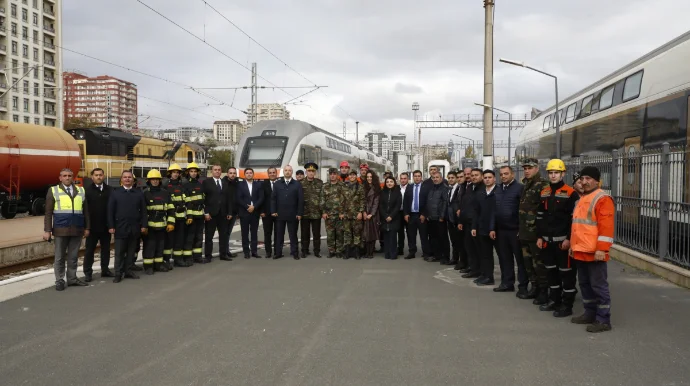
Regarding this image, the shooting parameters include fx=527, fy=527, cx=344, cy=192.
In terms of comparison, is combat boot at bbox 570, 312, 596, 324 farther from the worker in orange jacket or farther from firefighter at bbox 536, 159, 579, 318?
firefighter at bbox 536, 159, 579, 318

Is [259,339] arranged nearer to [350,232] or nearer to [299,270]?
[299,270]

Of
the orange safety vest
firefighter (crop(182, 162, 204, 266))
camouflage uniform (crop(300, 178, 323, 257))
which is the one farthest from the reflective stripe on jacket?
the orange safety vest

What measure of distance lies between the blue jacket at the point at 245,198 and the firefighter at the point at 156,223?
73.7 inches

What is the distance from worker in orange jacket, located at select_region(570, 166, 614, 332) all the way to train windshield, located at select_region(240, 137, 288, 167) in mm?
14627

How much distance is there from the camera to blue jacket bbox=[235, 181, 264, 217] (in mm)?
11289

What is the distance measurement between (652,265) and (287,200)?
6890 mm

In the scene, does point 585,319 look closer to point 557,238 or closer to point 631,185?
point 557,238

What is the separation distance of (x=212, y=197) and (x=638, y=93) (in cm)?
964

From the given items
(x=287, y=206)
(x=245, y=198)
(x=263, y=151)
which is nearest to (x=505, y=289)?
(x=287, y=206)

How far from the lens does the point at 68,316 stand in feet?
21.2

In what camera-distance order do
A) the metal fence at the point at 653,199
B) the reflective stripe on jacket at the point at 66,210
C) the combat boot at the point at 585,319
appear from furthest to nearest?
the metal fence at the point at 653,199
the reflective stripe on jacket at the point at 66,210
the combat boot at the point at 585,319

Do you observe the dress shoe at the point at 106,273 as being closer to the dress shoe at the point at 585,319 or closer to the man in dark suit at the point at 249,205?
the man in dark suit at the point at 249,205

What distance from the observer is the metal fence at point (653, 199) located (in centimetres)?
826


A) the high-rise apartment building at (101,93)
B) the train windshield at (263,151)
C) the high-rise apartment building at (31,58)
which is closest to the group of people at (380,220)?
the train windshield at (263,151)
